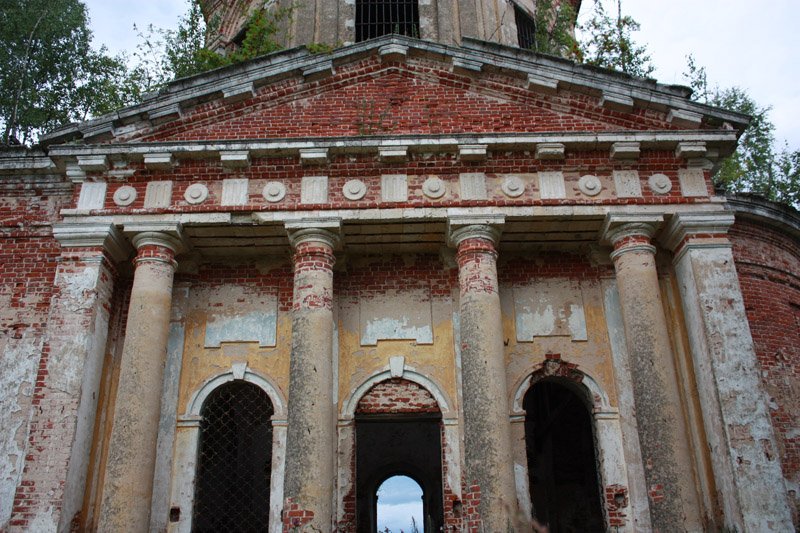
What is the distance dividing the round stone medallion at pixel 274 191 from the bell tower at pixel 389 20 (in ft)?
20.0

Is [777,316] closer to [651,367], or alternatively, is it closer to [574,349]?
[574,349]

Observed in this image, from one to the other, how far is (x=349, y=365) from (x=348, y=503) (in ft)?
6.56

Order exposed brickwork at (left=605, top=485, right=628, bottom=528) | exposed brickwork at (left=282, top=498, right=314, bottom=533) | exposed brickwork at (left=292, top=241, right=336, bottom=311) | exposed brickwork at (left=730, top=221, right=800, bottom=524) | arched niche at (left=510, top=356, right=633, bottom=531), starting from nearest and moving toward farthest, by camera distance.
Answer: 1. exposed brickwork at (left=282, top=498, right=314, bottom=533)
2. exposed brickwork at (left=292, top=241, right=336, bottom=311)
3. exposed brickwork at (left=605, top=485, right=628, bottom=528)
4. arched niche at (left=510, top=356, right=633, bottom=531)
5. exposed brickwork at (left=730, top=221, right=800, bottom=524)

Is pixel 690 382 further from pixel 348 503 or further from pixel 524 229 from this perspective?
pixel 348 503

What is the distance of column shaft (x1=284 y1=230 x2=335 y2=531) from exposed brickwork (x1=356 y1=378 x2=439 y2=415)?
132cm

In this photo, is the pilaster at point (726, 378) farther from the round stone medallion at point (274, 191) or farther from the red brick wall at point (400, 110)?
the round stone medallion at point (274, 191)

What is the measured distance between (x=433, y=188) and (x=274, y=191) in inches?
90.7

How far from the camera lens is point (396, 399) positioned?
10664mm

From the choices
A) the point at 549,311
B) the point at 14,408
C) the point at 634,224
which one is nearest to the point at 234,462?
the point at 14,408

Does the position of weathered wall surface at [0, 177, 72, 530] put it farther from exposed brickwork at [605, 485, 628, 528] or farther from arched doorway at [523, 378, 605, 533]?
arched doorway at [523, 378, 605, 533]

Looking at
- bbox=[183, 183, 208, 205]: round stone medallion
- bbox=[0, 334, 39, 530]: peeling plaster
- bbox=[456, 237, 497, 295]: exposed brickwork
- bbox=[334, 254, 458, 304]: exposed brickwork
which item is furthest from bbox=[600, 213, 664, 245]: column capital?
bbox=[0, 334, 39, 530]: peeling plaster

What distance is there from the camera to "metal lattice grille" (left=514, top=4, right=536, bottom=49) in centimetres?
1758

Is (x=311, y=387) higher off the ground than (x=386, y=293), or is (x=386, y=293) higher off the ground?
(x=386, y=293)

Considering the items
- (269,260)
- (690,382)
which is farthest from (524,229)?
(269,260)
